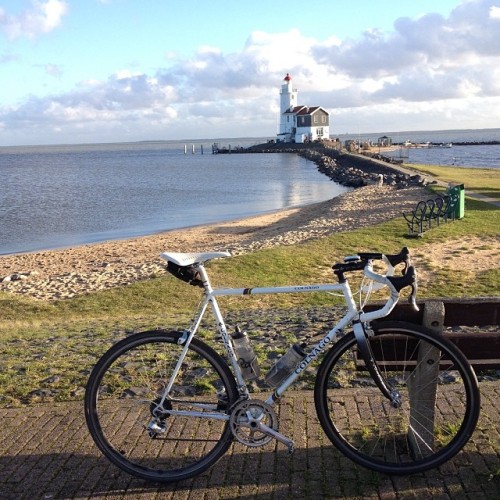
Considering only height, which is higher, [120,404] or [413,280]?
[413,280]

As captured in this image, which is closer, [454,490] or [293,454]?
[454,490]

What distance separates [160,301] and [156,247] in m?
12.2

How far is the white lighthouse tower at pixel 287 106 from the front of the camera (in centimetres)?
13200

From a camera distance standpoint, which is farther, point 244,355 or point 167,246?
point 167,246

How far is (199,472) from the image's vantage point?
3.88 meters

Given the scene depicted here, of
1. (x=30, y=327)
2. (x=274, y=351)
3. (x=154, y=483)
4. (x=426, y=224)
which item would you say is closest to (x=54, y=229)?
(x=426, y=224)

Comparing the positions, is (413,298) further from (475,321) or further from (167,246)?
(167,246)

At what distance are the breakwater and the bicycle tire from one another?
110 feet

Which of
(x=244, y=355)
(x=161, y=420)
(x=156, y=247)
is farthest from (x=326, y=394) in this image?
→ (x=156, y=247)

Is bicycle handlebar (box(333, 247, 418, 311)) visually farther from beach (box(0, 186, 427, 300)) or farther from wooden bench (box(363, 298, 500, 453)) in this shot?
beach (box(0, 186, 427, 300))

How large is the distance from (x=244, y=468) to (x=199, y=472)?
32 centimetres

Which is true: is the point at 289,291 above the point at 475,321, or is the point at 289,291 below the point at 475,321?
above

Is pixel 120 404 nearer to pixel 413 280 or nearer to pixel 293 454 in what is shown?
pixel 293 454

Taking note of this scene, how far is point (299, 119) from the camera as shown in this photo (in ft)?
427
